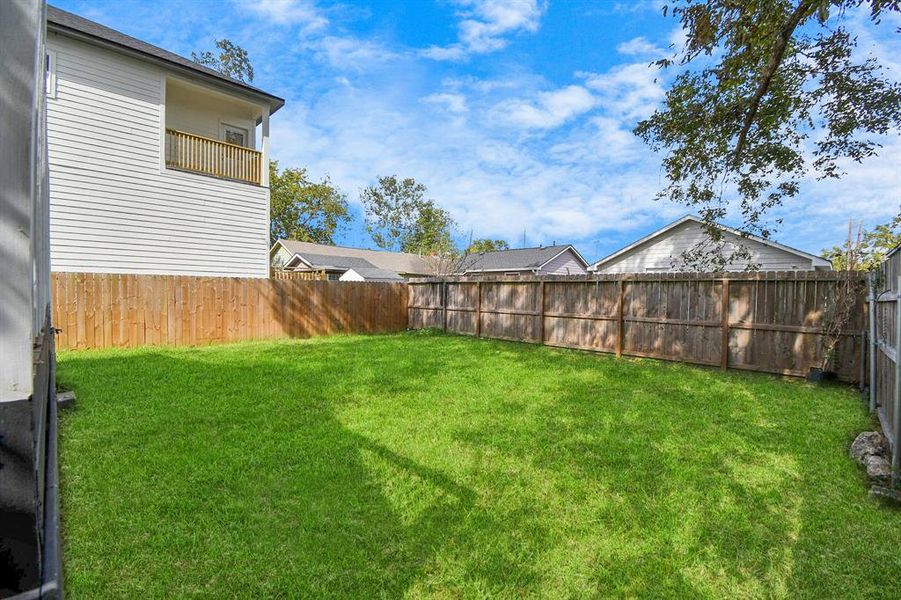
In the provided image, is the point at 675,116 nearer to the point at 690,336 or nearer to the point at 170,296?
the point at 690,336

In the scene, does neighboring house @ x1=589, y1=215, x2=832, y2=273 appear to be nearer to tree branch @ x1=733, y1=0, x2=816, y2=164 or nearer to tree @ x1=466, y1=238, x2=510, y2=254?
tree branch @ x1=733, y1=0, x2=816, y2=164

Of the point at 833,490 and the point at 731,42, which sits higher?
the point at 731,42

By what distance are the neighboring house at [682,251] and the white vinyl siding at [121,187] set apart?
40.2 feet

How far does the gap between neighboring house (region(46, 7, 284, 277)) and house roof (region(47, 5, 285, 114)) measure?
0.02 meters

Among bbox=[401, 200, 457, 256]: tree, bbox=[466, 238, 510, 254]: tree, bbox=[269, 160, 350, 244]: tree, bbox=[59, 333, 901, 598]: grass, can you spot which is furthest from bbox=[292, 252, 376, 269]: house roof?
bbox=[59, 333, 901, 598]: grass

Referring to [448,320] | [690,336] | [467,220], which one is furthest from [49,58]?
[467,220]

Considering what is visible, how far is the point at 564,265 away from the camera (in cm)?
2781

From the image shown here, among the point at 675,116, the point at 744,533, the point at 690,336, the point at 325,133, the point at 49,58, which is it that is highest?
the point at 325,133

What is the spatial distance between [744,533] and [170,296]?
10.2 metres

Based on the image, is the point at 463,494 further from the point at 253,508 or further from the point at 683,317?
the point at 683,317

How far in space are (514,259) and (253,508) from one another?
2589cm

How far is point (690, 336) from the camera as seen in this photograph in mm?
7797

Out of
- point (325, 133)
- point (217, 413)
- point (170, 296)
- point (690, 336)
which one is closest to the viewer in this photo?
point (217, 413)

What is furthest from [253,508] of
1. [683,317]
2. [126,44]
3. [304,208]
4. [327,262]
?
[304,208]
